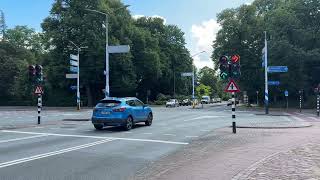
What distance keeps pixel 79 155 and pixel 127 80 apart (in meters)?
58.5

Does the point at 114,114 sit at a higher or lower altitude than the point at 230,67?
lower

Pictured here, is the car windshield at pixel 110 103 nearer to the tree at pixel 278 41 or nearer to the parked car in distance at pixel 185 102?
the tree at pixel 278 41

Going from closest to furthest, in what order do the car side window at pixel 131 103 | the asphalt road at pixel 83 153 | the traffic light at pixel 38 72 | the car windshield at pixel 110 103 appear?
the asphalt road at pixel 83 153, the car windshield at pixel 110 103, the car side window at pixel 131 103, the traffic light at pixel 38 72

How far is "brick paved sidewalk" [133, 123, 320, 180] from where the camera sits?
1001 centimetres

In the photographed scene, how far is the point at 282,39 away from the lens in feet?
212

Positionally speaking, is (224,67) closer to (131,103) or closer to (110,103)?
(131,103)

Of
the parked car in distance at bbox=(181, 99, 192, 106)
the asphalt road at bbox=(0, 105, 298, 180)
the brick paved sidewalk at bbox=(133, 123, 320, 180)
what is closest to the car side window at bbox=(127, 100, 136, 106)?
the asphalt road at bbox=(0, 105, 298, 180)

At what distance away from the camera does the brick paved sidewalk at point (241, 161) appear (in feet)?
32.8

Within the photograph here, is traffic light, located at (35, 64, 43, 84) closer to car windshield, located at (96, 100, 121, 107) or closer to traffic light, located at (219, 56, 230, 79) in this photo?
car windshield, located at (96, 100, 121, 107)

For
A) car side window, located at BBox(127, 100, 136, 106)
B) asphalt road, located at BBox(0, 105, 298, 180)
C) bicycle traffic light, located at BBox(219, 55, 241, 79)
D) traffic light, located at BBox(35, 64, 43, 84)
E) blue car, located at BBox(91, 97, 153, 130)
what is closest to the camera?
asphalt road, located at BBox(0, 105, 298, 180)

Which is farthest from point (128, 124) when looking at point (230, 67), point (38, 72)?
point (38, 72)

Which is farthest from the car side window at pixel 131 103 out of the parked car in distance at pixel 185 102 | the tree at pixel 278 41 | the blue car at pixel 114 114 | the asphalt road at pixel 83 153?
the parked car in distance at pixel 185 102

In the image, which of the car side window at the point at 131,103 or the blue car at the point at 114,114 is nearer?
the blue car at the point at 114,114

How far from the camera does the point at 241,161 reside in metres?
12.2
